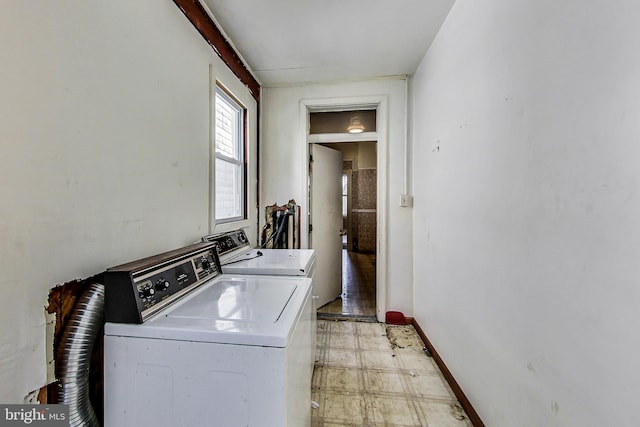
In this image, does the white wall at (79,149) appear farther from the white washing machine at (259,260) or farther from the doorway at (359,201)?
the doorway at (359,201)

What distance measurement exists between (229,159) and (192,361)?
182 centimetres

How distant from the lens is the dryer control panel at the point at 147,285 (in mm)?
937

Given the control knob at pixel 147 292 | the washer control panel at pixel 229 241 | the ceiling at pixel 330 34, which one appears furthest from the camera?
the washer control panel at pixel 229 241

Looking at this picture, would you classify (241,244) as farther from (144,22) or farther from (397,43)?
(397,43)

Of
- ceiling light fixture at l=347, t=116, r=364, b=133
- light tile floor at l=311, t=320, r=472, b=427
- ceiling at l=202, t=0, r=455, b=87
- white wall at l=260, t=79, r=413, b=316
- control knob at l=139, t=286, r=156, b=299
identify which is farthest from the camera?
ceiling light fixture at l=347, t=116, r=364, b=133

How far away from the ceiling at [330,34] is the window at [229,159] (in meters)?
0.49

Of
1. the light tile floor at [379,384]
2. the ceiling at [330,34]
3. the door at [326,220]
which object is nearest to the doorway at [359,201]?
the door at [326,220]

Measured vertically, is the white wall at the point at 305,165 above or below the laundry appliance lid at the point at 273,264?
above

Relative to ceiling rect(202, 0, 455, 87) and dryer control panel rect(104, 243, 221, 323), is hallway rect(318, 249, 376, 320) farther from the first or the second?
ceiling rect(202, 0, 455, 87)

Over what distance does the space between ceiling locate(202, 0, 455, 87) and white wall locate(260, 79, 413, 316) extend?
16 cm

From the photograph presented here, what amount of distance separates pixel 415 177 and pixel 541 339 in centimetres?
189

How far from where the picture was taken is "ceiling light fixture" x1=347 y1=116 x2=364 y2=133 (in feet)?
10.5

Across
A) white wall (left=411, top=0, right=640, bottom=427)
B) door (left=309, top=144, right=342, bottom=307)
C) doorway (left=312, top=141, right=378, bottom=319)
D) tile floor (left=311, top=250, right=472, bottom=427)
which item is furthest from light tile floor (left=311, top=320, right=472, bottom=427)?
doorway (left=312, top=141, right=378, bottom=319)

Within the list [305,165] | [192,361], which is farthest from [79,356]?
[305,165]
